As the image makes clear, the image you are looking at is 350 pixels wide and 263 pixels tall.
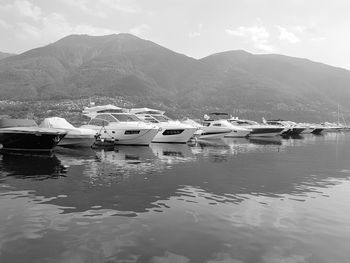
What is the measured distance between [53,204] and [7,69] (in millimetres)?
196516

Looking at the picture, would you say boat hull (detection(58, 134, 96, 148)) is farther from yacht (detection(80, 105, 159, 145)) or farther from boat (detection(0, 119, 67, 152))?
boat (detection(0, 119, 67, 152))

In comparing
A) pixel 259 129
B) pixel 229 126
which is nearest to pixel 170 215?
pixel 229 126

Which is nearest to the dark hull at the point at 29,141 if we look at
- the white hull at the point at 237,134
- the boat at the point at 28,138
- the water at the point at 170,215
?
the boat at the point at 28,138

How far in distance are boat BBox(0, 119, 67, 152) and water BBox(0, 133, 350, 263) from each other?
4.80 metres

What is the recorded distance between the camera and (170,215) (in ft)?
31.8

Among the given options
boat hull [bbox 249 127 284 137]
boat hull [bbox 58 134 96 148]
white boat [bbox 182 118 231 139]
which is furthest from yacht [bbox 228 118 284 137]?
boat hull [bbox 58 134 96 148]

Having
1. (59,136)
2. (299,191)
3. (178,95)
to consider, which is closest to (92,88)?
(178,95)

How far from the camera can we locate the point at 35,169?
16484 mm

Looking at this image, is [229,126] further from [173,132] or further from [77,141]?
[77,141]

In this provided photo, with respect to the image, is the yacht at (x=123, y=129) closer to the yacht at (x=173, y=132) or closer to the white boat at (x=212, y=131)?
the yacht at (x=173, y=132)

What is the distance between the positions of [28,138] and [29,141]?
22 cm

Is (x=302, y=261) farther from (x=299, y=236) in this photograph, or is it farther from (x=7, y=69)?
(x=7, y=69)

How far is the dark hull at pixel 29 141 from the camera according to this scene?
22250mm

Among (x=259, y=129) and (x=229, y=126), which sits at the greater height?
(x=229, y=126)
